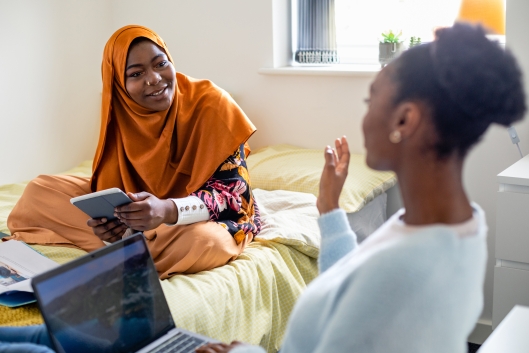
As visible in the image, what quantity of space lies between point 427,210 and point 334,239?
0.85 ft

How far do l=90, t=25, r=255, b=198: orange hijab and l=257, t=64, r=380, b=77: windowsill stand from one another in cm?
77

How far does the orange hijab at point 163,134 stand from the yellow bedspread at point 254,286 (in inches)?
12.3

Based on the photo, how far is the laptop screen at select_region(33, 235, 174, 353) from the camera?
3.57ft

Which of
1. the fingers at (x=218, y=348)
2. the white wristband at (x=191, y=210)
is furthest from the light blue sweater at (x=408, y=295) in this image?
the white wristband at (x=191, y=210)

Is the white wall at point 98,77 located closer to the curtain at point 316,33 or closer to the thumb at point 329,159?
the curtain at point 316,33

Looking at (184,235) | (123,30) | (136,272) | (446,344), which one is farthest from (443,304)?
(123,30)

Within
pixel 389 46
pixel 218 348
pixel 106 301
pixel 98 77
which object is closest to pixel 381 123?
pixel 218 348

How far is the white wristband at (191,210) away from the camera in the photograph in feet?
6.13

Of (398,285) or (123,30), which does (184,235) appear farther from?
(398,285)

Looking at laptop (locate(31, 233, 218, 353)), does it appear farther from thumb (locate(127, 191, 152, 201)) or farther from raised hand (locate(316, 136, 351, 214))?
thumb (locate(127, 191, 152, 201))

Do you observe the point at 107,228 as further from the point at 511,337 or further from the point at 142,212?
the point at 511,337

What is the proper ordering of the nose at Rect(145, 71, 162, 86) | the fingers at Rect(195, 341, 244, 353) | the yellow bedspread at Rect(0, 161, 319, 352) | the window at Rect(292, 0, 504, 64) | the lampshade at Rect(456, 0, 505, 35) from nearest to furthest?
the fingers at Rect(195, 341, 244, 353) → the yellow bedspread at Rect(0, 161, 319, 352) → the nose at Rect(145, 71, 162, 86) → the lampshade at Rect(456, 0, 505, 35) → the window at Rect(292, 0, 504, 64)

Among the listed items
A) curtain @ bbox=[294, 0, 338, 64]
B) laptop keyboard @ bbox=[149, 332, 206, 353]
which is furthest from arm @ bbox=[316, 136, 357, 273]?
curtain @ bbox=[294, 0, 338, 64]

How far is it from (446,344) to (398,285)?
4.5 inches
